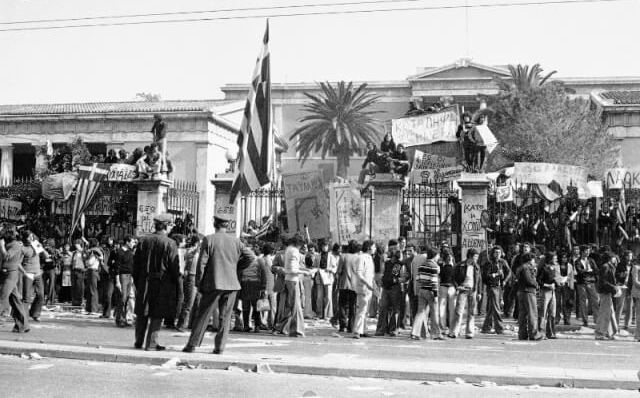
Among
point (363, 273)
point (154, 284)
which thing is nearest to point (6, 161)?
point (363, 273)

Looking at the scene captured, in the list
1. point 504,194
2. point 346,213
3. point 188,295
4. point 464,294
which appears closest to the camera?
point 188,295

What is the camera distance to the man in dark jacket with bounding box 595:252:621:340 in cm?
1517

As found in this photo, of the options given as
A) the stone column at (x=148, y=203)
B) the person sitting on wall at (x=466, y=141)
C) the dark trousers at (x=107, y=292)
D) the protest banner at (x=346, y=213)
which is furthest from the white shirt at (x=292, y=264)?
the stone column at (x=148, y=203)

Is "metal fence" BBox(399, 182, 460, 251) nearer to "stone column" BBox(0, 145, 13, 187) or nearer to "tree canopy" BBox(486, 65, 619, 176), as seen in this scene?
"tree canopy" BBox(486, 65, 619, 176)

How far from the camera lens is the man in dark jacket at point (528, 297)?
46.3 ft

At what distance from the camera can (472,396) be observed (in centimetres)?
800

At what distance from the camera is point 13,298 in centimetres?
1273

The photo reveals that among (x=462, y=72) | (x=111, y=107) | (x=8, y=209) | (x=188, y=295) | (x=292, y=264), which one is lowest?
(x=188, y=295)

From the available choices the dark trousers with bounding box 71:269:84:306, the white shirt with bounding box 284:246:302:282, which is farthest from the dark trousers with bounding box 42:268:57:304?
the white shirt with bounding box 284:246:302:282

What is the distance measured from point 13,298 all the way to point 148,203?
9.09 meters

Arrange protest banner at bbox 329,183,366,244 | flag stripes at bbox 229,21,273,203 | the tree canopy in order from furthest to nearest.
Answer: the tree canopy, protest banner at bbox 329,183,366,244, flag stripes at bbox 229,21,273,203

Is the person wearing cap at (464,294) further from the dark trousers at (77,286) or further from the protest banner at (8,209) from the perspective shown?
the protest banner at (8,209)

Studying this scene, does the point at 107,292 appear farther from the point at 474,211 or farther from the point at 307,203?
the point at 474,211

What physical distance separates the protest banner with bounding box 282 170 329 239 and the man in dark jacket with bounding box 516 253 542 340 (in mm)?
8151
